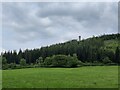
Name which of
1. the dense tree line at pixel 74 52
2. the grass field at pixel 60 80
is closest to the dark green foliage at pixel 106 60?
the dense tree line at pixel 74 52

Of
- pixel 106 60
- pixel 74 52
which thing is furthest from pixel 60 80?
pixel 74 52

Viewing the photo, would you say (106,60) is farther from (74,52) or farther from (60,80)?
(60,80)

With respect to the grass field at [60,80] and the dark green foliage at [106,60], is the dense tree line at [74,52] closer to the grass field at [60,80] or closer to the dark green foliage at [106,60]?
the dark green foliage at [106,60]

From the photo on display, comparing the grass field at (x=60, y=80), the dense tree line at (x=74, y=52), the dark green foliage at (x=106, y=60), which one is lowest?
the grass field at (x=60, y=80)

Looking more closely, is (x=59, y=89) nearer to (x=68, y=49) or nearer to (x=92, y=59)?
(x=92, y=59)

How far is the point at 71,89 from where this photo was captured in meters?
25.0

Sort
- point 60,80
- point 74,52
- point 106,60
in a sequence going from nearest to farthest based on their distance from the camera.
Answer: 1. point 60,80
2. point 106,60
3. point 74,52

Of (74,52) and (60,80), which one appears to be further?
(74,52)

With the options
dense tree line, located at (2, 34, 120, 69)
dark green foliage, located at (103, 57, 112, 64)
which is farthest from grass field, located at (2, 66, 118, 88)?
dense tree line, located at (2, 34, 120, 69)

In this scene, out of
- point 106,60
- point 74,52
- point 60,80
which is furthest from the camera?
point 74,52

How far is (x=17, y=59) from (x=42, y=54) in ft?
56.4

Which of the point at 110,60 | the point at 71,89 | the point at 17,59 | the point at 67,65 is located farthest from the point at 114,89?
the point at 17,59

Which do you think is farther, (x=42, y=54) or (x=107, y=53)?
(x=42, y=54)

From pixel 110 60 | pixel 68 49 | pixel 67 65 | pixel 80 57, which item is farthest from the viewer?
pixel 68 49
